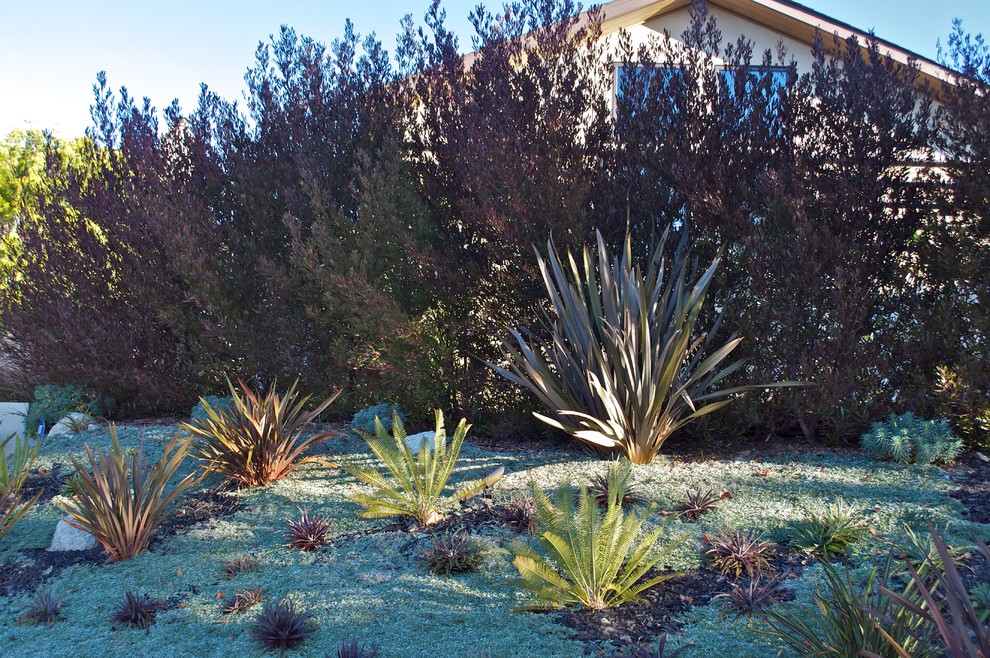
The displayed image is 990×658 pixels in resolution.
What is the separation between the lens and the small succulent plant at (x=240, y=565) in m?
3.94

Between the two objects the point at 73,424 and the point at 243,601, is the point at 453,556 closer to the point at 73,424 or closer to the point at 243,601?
the point at 243,601

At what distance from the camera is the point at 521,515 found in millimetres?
4316

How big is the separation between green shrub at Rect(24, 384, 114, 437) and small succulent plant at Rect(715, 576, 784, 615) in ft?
21.7

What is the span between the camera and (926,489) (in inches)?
183

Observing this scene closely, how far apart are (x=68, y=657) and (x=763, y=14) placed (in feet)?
35.3

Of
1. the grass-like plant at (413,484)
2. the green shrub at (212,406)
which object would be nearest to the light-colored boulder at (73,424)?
the green shrub at (212,406)

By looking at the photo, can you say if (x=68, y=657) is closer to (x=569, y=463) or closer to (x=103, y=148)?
(x=569, y=463)

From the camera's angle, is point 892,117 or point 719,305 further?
point 719,305

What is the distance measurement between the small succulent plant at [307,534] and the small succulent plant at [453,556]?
0.65 metres

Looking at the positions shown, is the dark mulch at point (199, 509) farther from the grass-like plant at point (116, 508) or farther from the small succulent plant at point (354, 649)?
the small succulent plant at point (354, 649)

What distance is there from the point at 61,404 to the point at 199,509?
373cm

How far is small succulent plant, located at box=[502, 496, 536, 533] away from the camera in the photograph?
4215mm

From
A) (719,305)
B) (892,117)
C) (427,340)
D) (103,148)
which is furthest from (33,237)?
(892,117)

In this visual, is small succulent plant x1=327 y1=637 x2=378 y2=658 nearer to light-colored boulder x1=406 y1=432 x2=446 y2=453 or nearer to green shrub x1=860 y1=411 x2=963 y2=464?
light-colored boulder x1=406 y1=432 x2=446 y2=453
